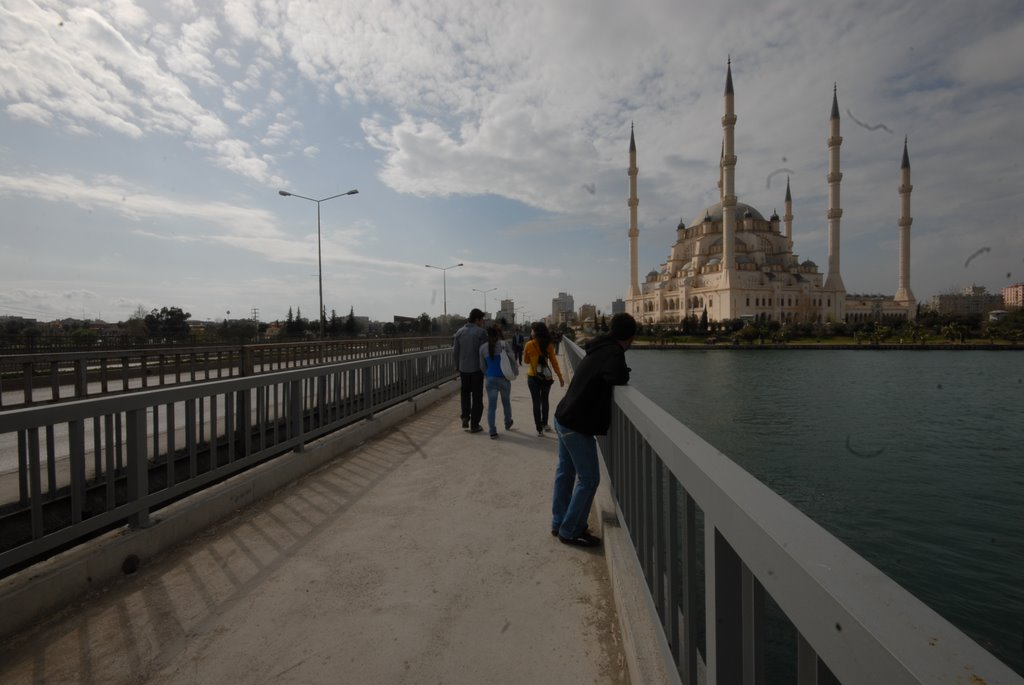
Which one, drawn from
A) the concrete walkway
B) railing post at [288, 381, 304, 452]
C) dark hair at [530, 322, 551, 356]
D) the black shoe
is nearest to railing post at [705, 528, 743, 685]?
the concrete walkway

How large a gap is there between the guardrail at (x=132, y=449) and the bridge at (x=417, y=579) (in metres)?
0.02

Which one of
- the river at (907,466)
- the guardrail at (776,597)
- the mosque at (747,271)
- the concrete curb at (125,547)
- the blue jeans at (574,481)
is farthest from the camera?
the mosque at (747,271)

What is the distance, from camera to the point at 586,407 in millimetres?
3746

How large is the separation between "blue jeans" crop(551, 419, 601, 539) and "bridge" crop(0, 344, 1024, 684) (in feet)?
0.60

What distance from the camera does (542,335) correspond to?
7.23 m

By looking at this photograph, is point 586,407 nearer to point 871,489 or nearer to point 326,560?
point 326,560

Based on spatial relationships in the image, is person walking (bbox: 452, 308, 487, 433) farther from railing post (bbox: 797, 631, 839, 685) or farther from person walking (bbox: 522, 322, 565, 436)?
railing post (bbox: 797, 631, 839, 685)

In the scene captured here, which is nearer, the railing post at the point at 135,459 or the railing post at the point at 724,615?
the railing post at the point at 724,615

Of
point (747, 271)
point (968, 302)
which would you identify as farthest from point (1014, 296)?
point (747, 271)

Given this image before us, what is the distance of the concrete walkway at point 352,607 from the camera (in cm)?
273

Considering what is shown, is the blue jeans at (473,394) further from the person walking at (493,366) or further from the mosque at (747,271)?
the mosque at (747,271)

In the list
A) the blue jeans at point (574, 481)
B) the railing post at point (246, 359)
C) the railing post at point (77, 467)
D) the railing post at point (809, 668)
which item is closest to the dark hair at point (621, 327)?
the blue jeans at point (574, 481)

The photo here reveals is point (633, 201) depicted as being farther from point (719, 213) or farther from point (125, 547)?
point (125, 547)

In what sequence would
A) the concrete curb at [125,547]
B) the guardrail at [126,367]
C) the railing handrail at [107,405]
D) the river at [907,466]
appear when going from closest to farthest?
the concrete curb at [125,547] < the railing handrail at [107,405] < the guardrail at [126,367] < the river at [907,466]
